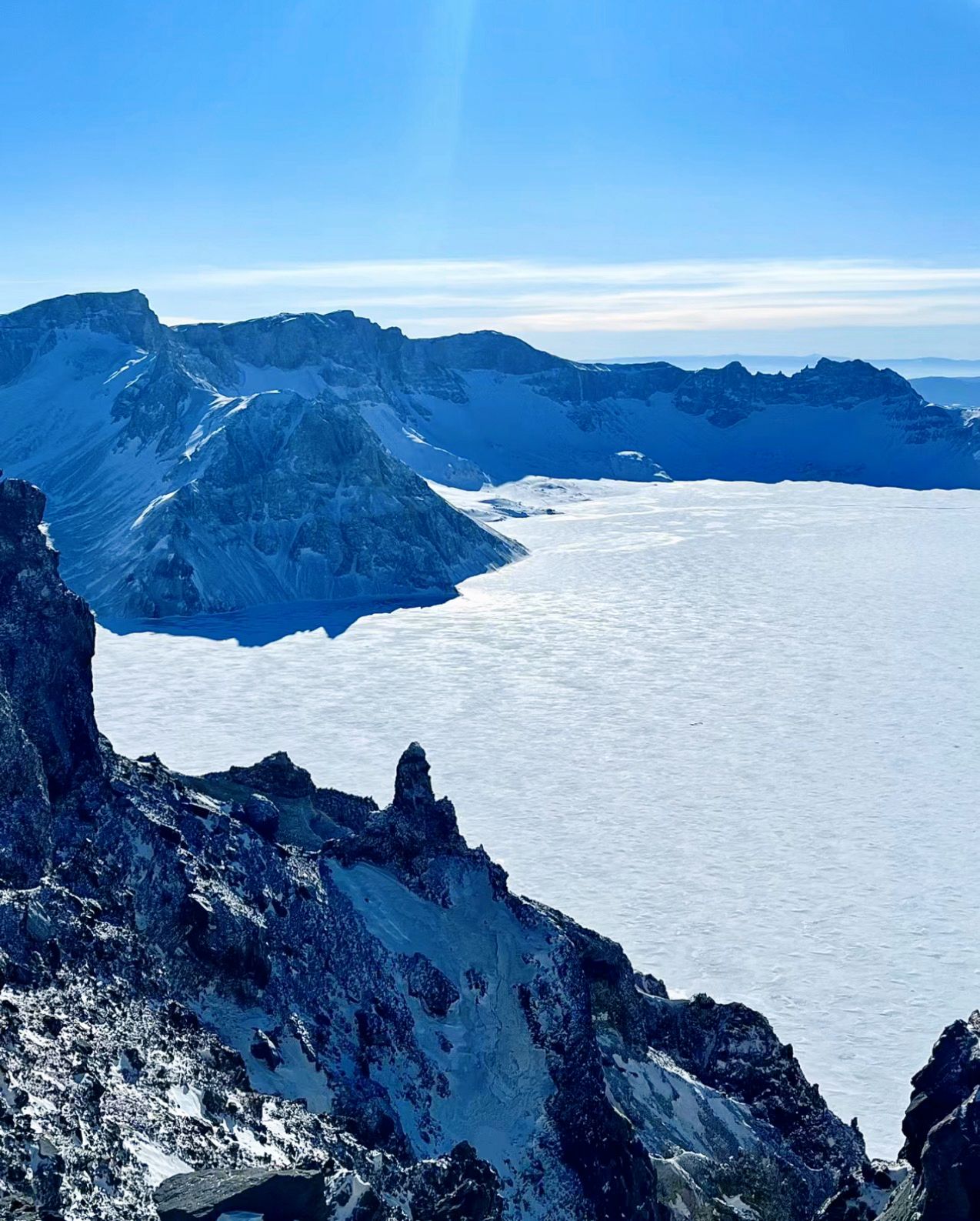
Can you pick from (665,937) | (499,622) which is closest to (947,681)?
(499,622)

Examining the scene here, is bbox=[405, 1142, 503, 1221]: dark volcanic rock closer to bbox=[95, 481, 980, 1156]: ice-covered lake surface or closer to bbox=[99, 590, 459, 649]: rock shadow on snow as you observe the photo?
bbox=[95, 481, 980, 1156]: ice-covered lake surface

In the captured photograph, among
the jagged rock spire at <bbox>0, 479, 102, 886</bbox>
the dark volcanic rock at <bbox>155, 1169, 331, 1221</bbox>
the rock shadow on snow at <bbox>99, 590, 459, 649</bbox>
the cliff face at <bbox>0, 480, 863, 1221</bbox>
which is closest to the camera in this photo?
the dark volcanic rock at <bbox>155, 1169, 331, 1221</bbox>

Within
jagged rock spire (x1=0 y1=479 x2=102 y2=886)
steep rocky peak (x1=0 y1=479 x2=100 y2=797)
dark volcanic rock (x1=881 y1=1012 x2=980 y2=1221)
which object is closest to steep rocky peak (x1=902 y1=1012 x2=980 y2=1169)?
dark volcanic rock (x1=881 y1=1012 x2=980 y2=1221)

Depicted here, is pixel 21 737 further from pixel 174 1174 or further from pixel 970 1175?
pixel 970 1175

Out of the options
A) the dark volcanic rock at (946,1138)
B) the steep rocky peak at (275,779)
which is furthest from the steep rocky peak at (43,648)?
the dark volcanic rock at (946,1138)

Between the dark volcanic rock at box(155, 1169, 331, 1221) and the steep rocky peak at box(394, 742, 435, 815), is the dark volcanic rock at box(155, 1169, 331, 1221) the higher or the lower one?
the lower one

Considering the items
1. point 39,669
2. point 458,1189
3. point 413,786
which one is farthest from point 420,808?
point 458,1189
